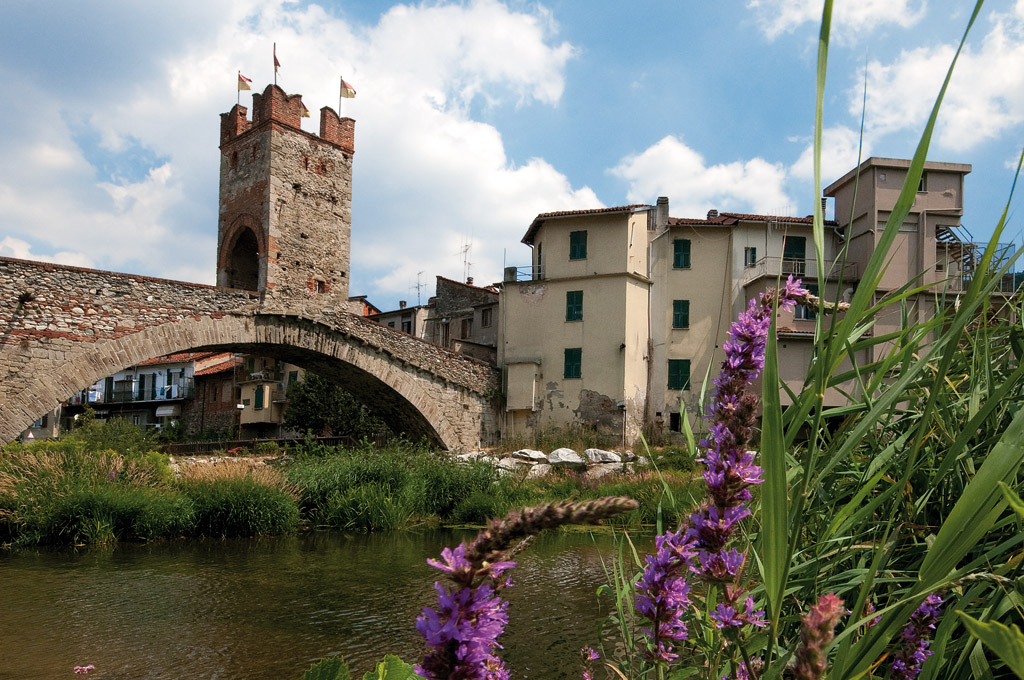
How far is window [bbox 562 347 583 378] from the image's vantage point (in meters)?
23.8

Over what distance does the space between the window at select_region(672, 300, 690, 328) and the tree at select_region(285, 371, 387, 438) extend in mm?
11331

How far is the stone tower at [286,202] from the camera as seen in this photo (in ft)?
63.6

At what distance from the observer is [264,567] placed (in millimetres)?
9133

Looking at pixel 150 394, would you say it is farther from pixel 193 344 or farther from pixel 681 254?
pixel 681 254

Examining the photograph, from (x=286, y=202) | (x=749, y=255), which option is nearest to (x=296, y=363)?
(x=286, y=202)

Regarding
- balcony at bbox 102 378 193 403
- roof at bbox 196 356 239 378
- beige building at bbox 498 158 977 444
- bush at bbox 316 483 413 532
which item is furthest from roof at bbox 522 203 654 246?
balcony at bbox 102 378 193 403

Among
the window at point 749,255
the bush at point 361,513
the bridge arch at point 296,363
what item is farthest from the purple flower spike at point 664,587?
the window at point 749,255

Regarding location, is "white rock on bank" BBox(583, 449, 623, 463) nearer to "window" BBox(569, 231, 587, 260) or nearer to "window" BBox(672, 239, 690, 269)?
"window" BBox(569, 231, 587, 260)

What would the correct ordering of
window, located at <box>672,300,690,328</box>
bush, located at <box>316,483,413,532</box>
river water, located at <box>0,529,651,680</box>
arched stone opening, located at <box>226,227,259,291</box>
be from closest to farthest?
river water, located at <box>0,529,651,680</box> → bush, located at <box>316,483,413,532</box> → arched stone opening, located at <box>226,227,259,291</box> → window, located at <box>672,300,690,328</box>

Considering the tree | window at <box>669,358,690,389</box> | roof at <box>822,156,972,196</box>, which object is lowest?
the tree

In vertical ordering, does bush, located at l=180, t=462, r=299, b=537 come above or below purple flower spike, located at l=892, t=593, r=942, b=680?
below

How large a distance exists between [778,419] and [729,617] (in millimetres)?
417

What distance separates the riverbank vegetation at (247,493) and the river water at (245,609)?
66 centimetres

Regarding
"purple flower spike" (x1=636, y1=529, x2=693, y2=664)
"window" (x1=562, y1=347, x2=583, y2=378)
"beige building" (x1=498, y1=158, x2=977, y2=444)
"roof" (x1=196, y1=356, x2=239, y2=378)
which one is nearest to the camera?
"purple flower spike" (x1=636, y1=529, x2=693, y2=664)
